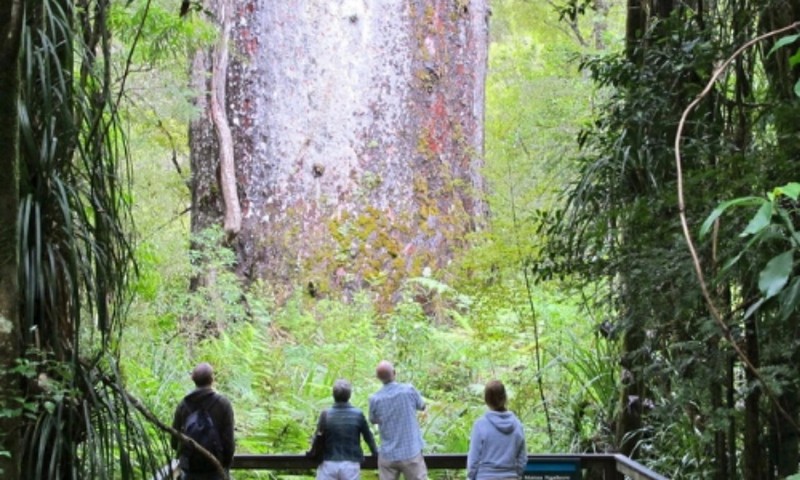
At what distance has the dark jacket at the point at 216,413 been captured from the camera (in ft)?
17.0

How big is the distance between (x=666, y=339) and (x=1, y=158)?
11.9ft

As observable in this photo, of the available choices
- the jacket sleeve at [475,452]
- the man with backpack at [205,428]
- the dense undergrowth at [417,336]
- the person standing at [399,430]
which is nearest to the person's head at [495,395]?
the jacket sleeve at [475,452]

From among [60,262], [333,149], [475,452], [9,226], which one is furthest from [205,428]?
[333,149]

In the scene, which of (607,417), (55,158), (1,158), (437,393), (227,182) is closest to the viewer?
(1,158)

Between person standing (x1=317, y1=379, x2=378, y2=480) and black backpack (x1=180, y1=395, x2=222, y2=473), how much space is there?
783 mm

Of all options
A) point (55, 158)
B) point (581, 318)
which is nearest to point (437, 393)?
point (581, 318)

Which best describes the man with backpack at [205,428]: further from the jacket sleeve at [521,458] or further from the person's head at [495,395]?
the jacket sleeve at [521,458]

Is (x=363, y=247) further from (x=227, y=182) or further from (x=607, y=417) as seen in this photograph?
(x=607, y=417)

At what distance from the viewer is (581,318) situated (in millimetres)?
8688

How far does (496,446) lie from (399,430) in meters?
0.86

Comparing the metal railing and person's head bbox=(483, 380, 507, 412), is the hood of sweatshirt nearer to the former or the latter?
person's head bbox=(483, 380, 507, 412)

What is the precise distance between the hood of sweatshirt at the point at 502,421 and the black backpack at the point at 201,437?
1.39 meters

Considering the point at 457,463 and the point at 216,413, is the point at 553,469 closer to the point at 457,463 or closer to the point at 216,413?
the point at 457,463

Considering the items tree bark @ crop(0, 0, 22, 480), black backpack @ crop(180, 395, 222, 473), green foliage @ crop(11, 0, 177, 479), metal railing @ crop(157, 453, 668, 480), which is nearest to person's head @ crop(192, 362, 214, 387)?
black backpack @ crop(180, 395, 222, 473)
